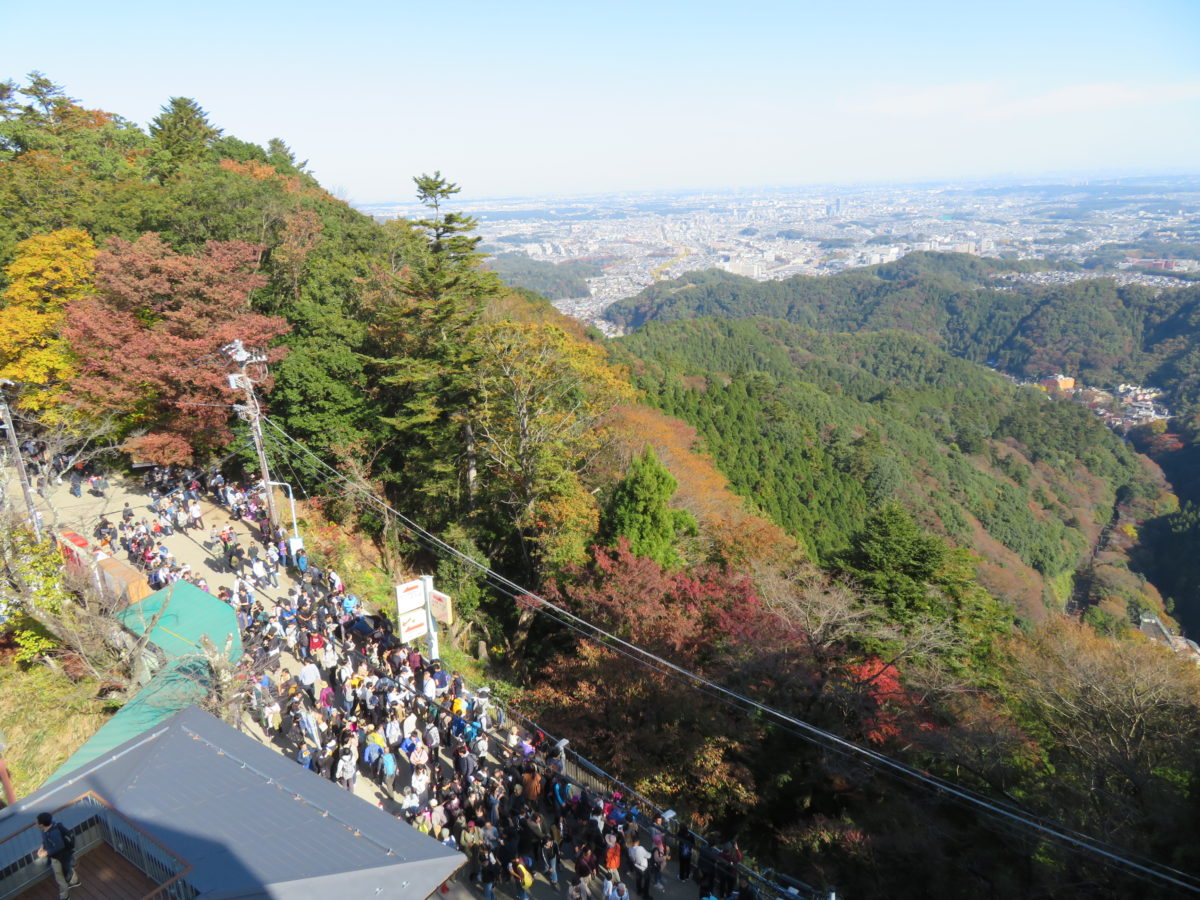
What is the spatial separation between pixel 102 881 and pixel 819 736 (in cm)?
1043

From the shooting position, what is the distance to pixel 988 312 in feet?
495

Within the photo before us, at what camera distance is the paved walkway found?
813 cm

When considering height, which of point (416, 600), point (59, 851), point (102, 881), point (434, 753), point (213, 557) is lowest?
point (434, 753)

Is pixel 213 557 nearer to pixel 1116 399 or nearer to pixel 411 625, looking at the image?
pixel 411 625

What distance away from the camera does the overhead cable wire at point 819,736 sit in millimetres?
7902

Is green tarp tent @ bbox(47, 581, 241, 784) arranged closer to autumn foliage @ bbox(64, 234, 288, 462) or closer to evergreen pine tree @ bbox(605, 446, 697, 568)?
autumn foliage @ bbox(64, 234, 288, 462)

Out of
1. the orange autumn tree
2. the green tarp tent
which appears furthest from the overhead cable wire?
the orange autumn tree

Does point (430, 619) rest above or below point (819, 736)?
above

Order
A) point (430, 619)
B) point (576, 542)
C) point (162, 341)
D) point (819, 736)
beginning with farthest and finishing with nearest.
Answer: point (162, 341), point (576, 542), point (819, 736), point (430, 619)

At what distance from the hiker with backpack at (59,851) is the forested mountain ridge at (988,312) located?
139848mm

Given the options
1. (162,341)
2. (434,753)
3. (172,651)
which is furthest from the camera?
(162,341)

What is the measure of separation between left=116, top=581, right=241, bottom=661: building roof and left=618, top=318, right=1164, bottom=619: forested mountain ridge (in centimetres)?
1724

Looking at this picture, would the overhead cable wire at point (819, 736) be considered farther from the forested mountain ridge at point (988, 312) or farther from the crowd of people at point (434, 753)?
the forested mountain ridge at point (988, 312)

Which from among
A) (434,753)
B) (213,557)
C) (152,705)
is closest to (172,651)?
(152,705)
